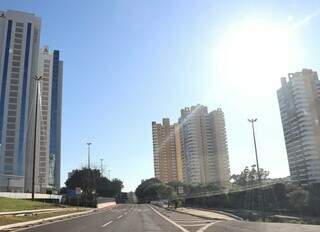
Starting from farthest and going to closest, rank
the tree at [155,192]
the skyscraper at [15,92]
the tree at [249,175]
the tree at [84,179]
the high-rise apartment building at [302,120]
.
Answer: the tree at [155,192] < the skyscraper at [15,92] < the tree at [84,179] < the tree at [249,175] < the high-rise apartment building at [302,120]

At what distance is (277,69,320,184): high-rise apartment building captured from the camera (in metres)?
55.1

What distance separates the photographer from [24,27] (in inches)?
5379

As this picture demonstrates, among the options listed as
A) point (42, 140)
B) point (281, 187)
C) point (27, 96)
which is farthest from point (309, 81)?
point (42, 140)

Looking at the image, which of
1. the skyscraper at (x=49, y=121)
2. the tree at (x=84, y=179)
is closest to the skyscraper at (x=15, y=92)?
the skyscraper at (x=49, y=121)

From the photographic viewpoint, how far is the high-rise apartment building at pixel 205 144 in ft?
295

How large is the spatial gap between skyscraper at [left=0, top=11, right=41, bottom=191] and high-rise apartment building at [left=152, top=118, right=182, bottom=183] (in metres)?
40.8

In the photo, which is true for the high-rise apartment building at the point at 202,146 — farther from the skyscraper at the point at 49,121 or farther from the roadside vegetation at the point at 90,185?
the skyscraper at the point at 49,121

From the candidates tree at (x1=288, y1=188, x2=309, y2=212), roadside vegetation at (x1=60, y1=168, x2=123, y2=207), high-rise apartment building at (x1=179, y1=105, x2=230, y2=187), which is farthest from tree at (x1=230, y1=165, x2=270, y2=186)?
tree at (x1=288, y1=188, x2=309, y2=212)

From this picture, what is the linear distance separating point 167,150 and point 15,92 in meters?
49.8

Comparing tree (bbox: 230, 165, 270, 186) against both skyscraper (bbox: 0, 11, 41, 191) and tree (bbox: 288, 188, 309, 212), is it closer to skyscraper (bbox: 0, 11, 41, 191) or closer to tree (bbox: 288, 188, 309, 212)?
tree (bbox: 288, 188, 309, 212)

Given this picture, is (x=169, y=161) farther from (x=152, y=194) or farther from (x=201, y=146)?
(x=201, y=146)

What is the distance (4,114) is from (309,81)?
99535 mm

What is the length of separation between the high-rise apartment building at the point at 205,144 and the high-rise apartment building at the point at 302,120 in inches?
979

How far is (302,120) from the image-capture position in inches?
2275
